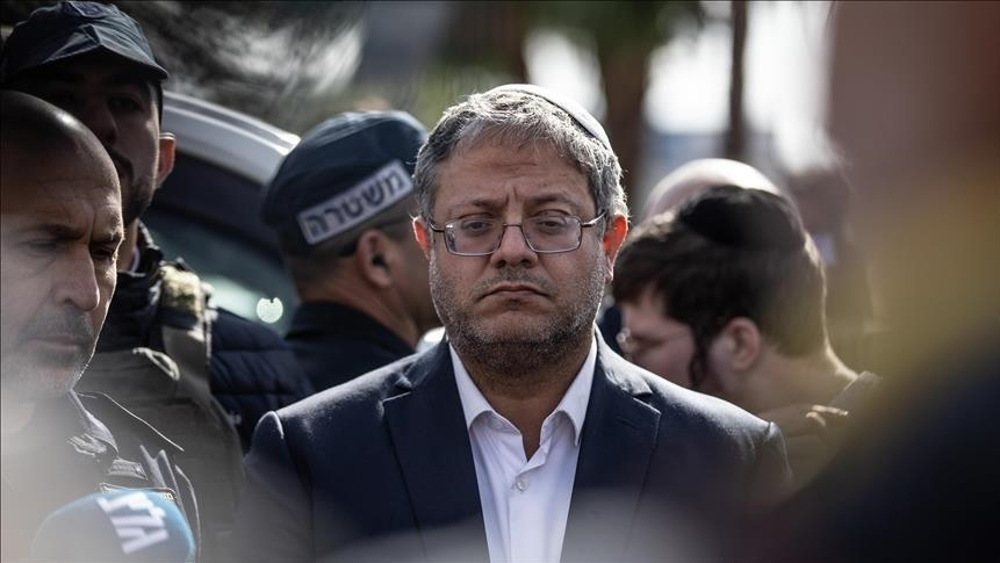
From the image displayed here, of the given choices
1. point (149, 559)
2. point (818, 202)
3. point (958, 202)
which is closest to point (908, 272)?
point (958, 202)

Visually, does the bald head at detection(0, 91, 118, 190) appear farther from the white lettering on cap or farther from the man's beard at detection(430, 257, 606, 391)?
the white lettering on cap

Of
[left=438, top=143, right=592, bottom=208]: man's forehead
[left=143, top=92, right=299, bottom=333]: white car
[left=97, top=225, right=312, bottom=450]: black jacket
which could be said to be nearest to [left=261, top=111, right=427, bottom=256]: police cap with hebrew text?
[left=143, top=92, right=299, bottom=333]: white car

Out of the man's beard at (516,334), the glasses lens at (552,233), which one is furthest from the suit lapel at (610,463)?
the glasses lens at (552,233)

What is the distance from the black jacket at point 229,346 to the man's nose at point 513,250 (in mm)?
846

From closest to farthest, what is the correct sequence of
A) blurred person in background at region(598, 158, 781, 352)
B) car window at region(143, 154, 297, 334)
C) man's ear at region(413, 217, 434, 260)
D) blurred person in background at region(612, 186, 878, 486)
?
1. man's ear at region(413, 217, 434, 260)
2. blurred person in background at region(612, 186, 878, 486)
3. car window at region(143, 154, 297, 334)
4. blurred person in background at region(598, 158, 781, 352)

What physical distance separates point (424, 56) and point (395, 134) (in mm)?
3167

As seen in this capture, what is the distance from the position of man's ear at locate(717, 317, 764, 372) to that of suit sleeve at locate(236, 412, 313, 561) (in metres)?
1.47

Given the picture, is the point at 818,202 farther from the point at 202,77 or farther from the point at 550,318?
the point at 550,318

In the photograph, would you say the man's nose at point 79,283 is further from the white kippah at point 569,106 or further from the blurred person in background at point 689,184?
the blurred person in background at point 689,184

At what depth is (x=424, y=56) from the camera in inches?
304

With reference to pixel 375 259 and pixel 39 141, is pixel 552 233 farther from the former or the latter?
pixel 375 259

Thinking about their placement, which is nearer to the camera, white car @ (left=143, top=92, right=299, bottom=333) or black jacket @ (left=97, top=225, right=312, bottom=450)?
black jacket @ (left=97, top=225, right=312, bottom=450)

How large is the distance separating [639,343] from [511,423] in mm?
1172

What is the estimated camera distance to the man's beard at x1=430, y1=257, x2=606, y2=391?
3.17 meters
